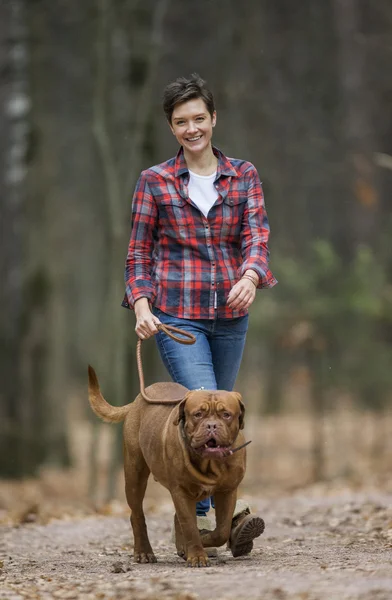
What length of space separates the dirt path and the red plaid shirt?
1.54 meters

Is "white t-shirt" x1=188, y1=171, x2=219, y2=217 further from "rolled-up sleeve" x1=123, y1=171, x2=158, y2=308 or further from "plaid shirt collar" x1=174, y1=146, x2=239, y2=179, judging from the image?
"rolled-up sleeve" x1=123, y1=171, x2=158, y2=308

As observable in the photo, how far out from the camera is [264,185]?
20453mm

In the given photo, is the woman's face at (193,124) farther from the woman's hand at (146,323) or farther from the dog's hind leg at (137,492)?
the dog's hind leg at (137,492)

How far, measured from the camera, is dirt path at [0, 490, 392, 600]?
210 inches

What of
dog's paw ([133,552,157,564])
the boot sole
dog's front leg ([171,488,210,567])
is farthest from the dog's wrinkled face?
dog's paw ([133,552,157,564])

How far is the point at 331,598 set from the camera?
5.05 m

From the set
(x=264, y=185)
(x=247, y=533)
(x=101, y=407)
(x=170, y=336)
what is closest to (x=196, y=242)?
(x=170, y=336)

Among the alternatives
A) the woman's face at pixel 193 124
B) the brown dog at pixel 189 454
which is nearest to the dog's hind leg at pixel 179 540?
the brown dog at pixel 189 454

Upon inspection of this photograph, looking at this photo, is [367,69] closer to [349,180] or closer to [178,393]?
[349,180]

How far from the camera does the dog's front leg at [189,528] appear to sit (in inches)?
245

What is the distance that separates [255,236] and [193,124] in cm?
75

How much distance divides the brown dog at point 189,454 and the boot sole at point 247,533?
0.16m

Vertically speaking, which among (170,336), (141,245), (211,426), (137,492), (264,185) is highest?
(264,185)

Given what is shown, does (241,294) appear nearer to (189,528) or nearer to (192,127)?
(192,127)
